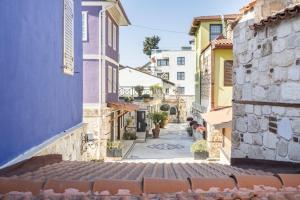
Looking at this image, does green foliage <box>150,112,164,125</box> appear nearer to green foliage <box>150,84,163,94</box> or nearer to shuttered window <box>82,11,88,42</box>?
green foliage <box>150,84,163,94</box>

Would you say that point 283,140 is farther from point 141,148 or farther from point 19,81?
point 141,148

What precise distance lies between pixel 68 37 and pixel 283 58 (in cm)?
514

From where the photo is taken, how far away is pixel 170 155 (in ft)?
71.2

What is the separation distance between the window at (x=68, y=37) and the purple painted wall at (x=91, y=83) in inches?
409

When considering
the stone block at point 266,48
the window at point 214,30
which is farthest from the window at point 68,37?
the window at point 214,30

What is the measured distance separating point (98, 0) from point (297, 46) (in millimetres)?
15249

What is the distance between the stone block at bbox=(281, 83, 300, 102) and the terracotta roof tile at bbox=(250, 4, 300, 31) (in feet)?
3.38

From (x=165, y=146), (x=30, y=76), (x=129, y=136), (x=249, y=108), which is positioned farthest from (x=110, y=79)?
(x=30, y=76)

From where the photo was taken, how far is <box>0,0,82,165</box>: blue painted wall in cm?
448

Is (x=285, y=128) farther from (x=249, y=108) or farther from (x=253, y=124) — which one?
(x=249, y=108)

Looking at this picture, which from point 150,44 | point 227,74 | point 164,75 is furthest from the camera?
point 150,44

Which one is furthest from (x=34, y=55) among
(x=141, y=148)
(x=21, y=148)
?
(x=141, y=148)

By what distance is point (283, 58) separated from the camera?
5.33m

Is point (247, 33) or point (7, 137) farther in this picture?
point (247, 33)
